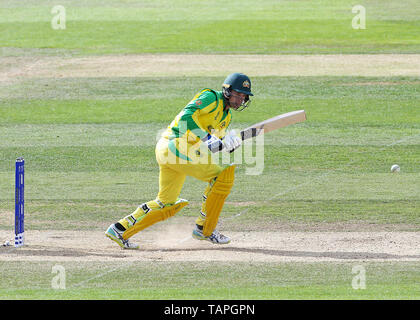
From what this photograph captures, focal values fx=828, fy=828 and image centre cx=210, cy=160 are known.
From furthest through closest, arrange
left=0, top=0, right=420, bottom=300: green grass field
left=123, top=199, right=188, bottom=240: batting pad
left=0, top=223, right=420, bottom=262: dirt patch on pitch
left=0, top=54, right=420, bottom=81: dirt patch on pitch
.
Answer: left=0, top=54, right=420, bottom=81: dirt patch on pitch < left=123, top=199, right=188, bottom=240: batting pad < left=0, top=223, right=420, bottom=262: dirt patch on pitch < left=0, top=0, right=420, bottom=300: green grass field

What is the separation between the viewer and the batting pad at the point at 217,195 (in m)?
8.78

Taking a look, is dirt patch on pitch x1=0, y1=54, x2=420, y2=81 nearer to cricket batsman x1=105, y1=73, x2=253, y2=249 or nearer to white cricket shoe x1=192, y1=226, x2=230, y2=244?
white cricket shoe x1=192, y1=226, x2=230, y2=244

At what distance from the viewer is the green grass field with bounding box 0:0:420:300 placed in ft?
25.1

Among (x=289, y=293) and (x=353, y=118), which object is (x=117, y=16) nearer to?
(x=353, y=118)

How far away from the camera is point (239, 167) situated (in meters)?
13.7

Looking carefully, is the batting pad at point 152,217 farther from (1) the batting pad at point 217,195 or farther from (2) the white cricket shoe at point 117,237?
(1) the batting pad at point 217,195

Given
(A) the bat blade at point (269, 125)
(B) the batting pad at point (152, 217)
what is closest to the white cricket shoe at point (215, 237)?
(B) the batting pad at point (152, 217)

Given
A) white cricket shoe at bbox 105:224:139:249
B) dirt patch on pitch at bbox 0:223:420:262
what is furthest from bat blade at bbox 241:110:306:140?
white cricket shoe at bbox 105:224:139:249

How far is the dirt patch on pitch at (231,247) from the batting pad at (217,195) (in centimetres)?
27

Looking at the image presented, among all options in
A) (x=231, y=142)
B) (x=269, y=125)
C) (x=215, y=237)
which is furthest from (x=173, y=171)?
(x=269, y=125)

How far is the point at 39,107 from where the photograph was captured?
17.9m

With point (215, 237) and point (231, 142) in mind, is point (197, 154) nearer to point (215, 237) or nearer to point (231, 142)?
point (231, 142)

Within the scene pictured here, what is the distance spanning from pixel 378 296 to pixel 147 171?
675 cm

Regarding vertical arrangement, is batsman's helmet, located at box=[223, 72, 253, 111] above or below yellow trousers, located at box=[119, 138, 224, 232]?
above
